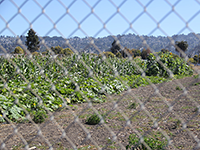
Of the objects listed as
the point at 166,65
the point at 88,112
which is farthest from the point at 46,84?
the point at 166,65

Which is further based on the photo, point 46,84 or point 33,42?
point 46,84

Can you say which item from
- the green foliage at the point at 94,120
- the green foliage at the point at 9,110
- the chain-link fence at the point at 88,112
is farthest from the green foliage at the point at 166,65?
the green foliage at the point at 9,110

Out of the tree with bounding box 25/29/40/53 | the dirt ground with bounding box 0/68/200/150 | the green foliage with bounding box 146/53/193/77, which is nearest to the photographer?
the tree with bounding box 25/29/40/53

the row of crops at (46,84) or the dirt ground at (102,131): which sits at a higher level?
the row of crops at (46,84)

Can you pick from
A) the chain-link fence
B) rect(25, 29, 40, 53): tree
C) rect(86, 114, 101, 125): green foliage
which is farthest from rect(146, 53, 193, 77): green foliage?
rect(25, 29, 40, 53): tree

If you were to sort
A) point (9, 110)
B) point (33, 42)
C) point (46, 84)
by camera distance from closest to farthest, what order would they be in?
point (33, 42) → point (9, 110) → point (46, 84)

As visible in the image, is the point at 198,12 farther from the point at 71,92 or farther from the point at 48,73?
the point at 48,73

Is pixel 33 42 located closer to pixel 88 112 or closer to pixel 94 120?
pixel 94 120

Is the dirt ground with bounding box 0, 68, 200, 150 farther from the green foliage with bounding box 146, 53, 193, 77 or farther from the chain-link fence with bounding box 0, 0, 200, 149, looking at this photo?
the green foliage with bounding box 146, 53, 193, 77

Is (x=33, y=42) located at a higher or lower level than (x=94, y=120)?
higher

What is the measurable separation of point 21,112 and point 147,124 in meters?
2.13

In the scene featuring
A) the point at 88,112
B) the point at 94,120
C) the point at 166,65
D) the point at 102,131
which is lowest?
the point at 166,65

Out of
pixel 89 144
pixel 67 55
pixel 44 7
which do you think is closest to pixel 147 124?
pixel 89 144

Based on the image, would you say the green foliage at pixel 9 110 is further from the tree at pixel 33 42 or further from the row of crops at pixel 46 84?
the tree at pixel 33 42
